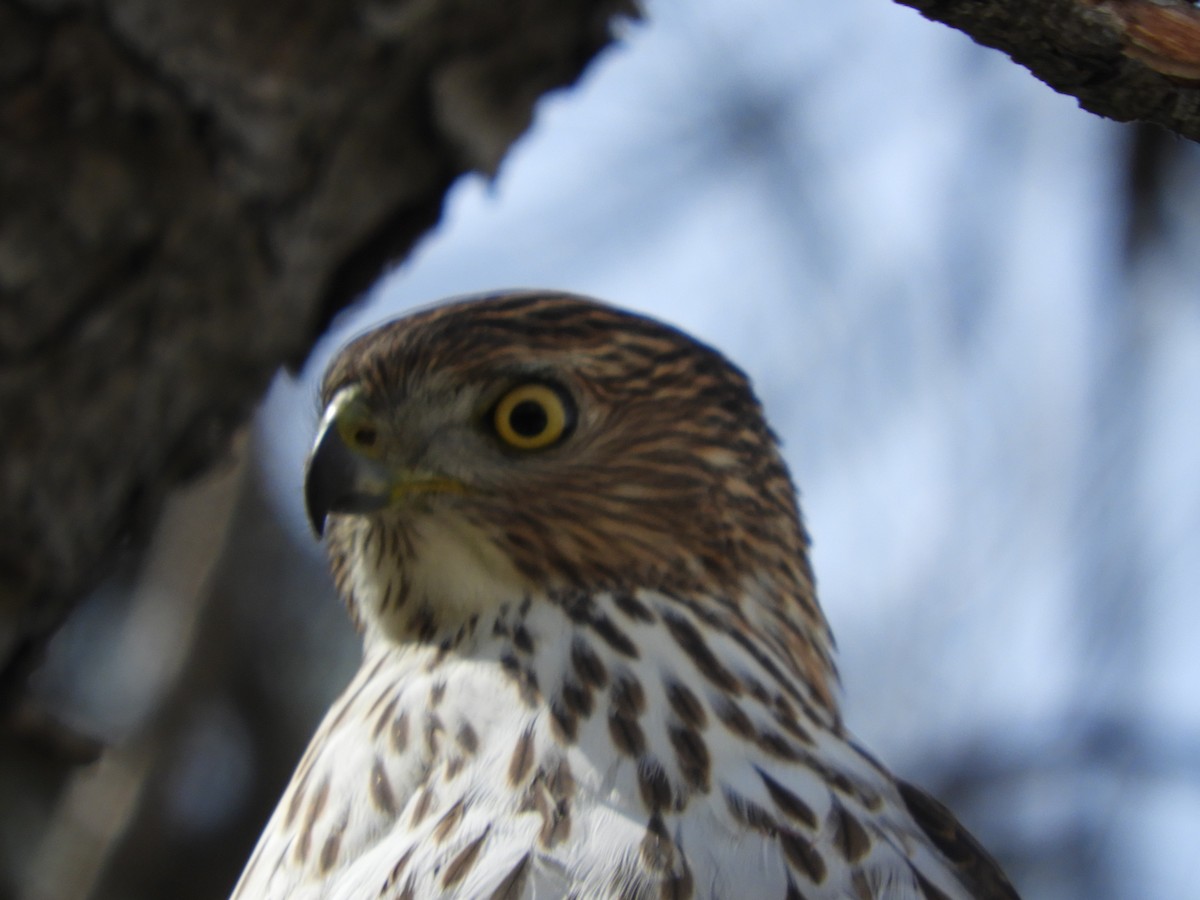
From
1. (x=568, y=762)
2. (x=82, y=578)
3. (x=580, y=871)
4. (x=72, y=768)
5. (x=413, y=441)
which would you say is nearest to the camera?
(x=580, y=871)

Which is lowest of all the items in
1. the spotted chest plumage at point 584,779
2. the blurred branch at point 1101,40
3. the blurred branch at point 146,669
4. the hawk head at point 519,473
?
the blurred branch at point 146,669

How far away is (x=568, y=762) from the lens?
2363 mm

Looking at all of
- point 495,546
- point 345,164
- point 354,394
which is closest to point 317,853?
point 495,546

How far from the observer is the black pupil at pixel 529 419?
2709mm

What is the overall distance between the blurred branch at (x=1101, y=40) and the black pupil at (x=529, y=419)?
1107mm

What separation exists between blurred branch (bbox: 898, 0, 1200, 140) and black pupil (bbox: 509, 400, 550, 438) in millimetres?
1107

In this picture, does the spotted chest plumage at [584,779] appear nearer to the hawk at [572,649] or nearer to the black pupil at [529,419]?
the hawk at [572,649]

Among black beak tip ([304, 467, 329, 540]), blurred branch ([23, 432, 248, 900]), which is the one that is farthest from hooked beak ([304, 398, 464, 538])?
blurred branch ([23, 432, 248, 900])

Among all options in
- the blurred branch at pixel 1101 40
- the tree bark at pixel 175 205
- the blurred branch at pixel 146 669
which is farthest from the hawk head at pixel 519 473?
the blurred branch at pixel 1101 40

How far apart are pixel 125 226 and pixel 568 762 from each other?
119 cm

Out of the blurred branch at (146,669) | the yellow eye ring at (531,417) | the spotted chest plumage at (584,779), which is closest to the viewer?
the spotted chest plumage at (584,779)

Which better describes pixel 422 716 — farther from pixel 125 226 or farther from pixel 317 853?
pixel 125 226

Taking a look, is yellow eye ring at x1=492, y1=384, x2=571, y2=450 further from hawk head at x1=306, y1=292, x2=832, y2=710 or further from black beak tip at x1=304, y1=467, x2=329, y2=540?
black beak tip at x1=304, y1=467, x2=329, y2=540

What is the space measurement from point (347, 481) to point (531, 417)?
33 centimetres
